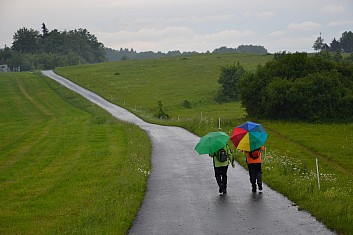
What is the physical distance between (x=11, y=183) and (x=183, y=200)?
7999 mm

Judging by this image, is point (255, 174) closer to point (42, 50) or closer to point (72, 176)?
point (72, 176)

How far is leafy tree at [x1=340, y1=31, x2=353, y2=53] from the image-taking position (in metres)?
182

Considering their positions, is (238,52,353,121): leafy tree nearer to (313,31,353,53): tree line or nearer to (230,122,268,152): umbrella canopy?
(230,122,268,152): umbrella canopy

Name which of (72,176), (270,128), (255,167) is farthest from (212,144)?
(270,128)

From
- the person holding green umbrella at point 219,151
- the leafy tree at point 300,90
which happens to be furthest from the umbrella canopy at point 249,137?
the leafy tree at point 300,90

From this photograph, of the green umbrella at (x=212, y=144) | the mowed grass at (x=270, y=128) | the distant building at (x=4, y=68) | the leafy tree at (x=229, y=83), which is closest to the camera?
the mowed grass at (x=270, y=128)

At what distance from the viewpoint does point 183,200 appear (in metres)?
14.0

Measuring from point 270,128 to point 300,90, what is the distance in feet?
15.8

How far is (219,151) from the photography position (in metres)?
14.5

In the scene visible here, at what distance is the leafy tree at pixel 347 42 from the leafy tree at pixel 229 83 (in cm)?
12108

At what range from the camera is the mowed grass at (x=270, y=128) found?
13258 millimetres

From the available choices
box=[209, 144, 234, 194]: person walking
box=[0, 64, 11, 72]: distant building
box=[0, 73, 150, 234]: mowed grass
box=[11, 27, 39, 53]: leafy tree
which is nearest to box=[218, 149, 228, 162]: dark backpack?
box=[209, 144, 234, 194]: person walking

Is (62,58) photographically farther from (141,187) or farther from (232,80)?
(141,187)

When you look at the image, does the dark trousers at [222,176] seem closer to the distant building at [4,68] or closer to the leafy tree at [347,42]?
the distant building at [4,68]
